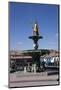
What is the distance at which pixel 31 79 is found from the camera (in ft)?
14.6

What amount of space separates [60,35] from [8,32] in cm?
91

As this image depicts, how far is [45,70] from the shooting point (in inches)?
178

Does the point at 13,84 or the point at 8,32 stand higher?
the point at 8,32

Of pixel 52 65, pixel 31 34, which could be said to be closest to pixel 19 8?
pixel 31 34

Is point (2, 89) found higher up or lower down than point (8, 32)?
lower down

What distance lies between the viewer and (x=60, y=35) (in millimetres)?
4586

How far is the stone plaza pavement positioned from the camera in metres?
4.39

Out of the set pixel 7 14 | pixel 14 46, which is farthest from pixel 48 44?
pixel 7 14

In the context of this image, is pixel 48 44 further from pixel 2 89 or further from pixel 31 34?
pixel 2 89

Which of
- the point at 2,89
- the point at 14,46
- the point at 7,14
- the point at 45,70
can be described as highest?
the point at 7,14

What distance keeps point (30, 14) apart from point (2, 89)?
4.42 feet

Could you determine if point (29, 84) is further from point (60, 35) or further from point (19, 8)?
point (19, 8)

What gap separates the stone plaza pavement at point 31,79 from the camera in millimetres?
4395

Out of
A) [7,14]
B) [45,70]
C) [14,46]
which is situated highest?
[7,14]
